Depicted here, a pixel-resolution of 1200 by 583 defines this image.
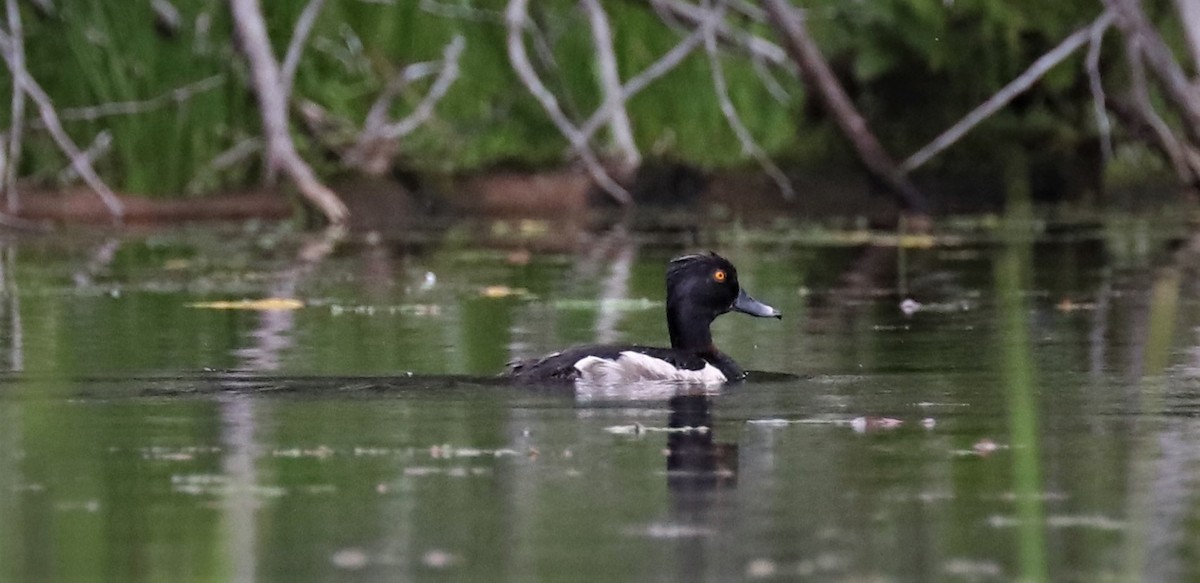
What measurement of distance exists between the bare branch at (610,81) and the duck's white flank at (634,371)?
466 inches

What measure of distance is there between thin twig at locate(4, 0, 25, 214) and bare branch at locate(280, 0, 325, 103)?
202 centimetres

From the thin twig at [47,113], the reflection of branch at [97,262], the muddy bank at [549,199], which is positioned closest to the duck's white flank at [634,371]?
the reflection of branch at [97,262]

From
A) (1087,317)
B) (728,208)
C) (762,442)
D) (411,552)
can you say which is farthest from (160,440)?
(728,208)

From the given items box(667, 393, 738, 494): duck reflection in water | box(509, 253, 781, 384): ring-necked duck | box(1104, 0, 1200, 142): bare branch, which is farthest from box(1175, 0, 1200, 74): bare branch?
box(667, 393, 738, 494): duck reflection in water

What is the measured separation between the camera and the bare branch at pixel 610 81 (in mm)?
23188

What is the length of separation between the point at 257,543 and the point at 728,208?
21200 mm

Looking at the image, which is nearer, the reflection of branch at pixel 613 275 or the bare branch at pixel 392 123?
the reflection of branch at pixel 613 275

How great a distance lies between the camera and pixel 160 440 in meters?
9.41

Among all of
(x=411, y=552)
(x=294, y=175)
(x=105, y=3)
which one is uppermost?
(x=105, y=3)

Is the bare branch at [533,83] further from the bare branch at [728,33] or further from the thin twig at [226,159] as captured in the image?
the thin twig at [226,159]

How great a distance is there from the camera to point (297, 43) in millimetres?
22516

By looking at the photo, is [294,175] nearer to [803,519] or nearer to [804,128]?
[804,128]

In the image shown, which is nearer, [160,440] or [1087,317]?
[160,440]

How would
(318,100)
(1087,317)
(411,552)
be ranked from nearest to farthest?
(411,552) < (1087,317) < (318,100)
